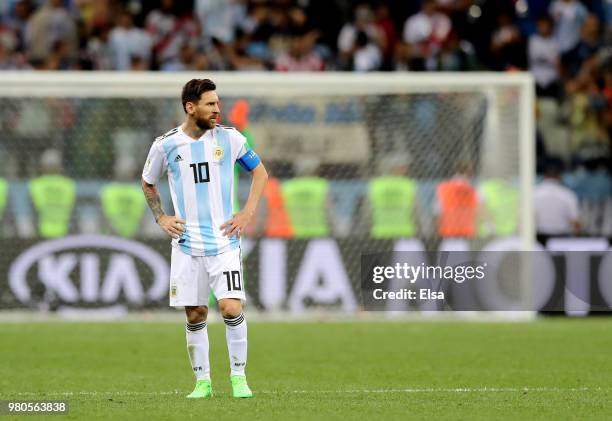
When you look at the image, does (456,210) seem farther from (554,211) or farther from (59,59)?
(59,59)

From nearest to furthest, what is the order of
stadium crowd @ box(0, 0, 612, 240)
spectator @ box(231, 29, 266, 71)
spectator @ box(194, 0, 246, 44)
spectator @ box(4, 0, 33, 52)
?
stadium crowd @ box(0, 0, 612, 240) → spectator @ box(231, 29, 266, 71) → spectator @ box(4, 0, 33, 52) → spectator @ box(194, 0, 246, 44)

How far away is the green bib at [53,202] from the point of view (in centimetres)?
1644

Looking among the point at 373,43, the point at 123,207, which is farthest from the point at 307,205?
the point at 373,43

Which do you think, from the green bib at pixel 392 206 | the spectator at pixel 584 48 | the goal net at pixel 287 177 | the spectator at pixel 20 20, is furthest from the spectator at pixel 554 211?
the spectator at pixel 20 20

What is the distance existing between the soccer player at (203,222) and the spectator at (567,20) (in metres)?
12.7

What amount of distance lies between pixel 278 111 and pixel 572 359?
602 cm

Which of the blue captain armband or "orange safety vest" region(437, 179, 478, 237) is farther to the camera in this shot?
"orange safety vest" region(437, 179, 478, 237)

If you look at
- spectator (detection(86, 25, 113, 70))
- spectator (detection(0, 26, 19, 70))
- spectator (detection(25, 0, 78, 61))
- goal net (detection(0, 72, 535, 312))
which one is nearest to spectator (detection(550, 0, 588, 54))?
goal net (detection(0, 72, 535, 312))

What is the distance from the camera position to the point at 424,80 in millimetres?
16891

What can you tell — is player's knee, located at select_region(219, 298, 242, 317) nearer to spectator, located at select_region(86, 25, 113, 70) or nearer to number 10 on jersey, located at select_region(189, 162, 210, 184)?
number 10 on jersey, located at select_region(189, 162, 210, 184)

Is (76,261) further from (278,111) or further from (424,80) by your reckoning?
(424,80)

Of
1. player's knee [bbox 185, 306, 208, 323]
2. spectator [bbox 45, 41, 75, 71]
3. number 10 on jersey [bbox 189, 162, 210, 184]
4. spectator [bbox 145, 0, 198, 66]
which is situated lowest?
player's knee [bbox 185, 306, 208, 323]

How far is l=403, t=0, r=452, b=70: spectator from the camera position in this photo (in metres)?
19.6

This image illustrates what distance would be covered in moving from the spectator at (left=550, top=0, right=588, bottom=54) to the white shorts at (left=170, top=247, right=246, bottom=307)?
42.4 feet
